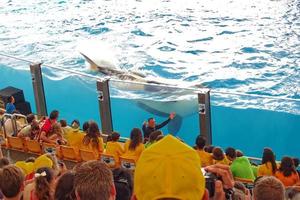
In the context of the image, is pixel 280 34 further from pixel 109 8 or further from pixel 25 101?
pixel 25 101

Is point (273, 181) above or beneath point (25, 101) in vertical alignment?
above

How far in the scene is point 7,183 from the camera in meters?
3.87

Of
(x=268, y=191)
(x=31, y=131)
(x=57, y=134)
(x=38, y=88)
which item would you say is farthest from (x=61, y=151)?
(x=268, y=191)

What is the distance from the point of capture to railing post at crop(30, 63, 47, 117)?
10.5 m

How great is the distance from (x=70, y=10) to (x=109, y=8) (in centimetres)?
207

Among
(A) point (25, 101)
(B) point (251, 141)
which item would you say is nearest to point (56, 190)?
(B) point (251, 141)

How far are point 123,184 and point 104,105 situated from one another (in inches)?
222

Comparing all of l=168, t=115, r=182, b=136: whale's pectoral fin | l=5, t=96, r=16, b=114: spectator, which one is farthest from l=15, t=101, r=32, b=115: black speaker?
l=168, t=115, r=182, b=136: whale's pectoral fin

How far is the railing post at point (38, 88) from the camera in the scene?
34.4 feet

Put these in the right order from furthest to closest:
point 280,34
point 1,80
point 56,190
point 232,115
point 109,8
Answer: point 109,8 → point 280,34 → point 1,80 → point 232,115 → point 56,190

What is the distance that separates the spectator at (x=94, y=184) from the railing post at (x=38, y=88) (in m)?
8.00

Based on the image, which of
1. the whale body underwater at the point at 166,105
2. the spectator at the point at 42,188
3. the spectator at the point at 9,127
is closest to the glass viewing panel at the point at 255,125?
the whale body underwater at the point at 166,105

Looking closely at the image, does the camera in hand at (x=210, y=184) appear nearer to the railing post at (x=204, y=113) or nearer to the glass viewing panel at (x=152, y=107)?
the railing post at (x=204, y=113)

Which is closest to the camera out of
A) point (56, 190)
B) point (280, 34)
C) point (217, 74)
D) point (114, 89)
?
point (56, 190)
